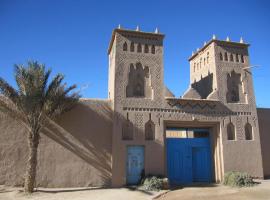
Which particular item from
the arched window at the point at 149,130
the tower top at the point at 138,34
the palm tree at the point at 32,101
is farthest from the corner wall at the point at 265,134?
the palm tree at the point at 32,101

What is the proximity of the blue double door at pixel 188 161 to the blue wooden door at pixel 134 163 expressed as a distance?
1.84 metres

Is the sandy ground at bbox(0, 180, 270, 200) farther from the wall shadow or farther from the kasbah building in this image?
the wall shadow

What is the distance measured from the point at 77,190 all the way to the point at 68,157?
62.5 inches

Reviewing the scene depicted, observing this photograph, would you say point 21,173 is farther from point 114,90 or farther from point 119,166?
point 114,90

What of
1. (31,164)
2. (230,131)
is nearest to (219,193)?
(230,131)

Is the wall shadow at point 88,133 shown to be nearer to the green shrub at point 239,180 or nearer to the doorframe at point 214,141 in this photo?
the doorframe at point 214,141

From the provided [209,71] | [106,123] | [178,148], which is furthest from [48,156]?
[209,71]

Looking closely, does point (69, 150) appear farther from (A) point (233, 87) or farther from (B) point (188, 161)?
(A) point (233, 87)

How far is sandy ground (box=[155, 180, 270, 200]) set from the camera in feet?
35.8

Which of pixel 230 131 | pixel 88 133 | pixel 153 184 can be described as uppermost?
pixel 230 131

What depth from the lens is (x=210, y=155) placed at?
609 inches

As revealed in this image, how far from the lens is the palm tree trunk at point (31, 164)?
1104cm

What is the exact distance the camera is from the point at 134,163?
13.6m

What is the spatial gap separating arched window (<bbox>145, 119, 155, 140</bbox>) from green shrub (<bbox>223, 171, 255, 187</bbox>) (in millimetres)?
4248
